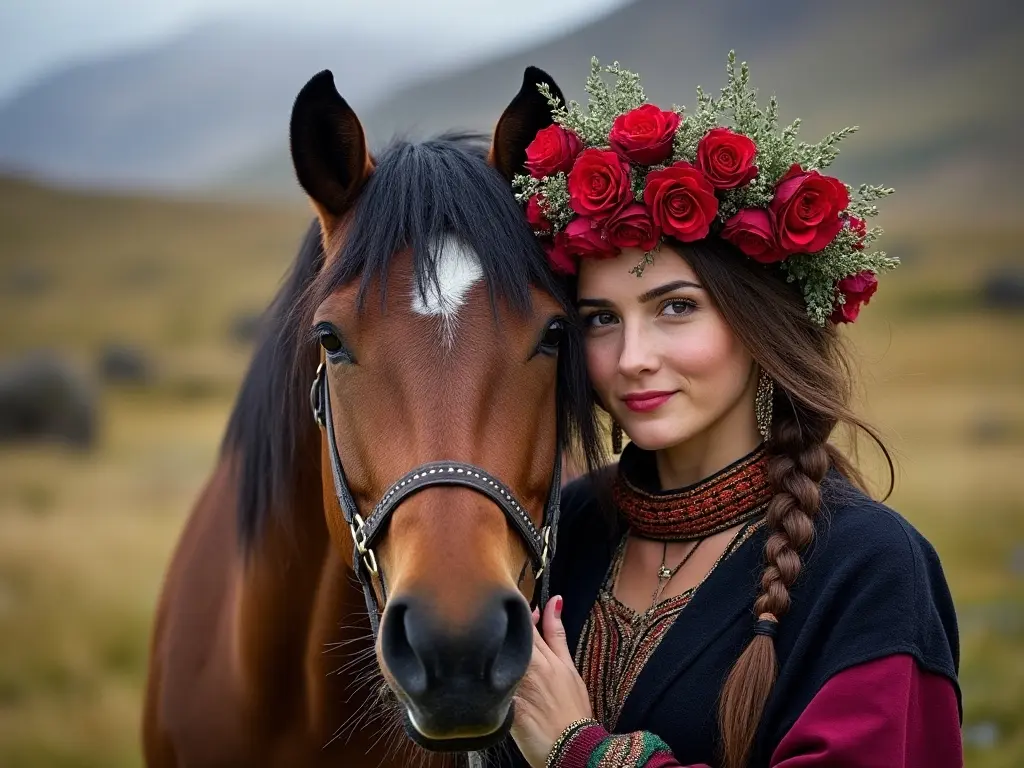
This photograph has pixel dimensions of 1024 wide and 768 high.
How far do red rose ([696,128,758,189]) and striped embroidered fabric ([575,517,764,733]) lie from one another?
2.93 feet

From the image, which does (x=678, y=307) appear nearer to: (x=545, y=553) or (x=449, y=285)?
(x=449, y=285)

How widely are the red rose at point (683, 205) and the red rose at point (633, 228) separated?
2cm

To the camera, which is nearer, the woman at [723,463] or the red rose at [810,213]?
the woman at [723,463]

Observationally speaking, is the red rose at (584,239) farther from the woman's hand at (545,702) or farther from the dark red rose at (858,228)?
the woman's hand at (545,702)

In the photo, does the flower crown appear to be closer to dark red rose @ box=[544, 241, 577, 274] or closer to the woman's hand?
dark red rose @ box=[544, 241, 577, 274]

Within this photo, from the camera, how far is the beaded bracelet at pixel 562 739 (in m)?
2.15

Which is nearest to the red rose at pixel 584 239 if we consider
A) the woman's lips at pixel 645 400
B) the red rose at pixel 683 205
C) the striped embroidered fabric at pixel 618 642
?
the red rose at pixel 683 205

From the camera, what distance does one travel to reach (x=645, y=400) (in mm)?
2363

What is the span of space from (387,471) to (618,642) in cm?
86

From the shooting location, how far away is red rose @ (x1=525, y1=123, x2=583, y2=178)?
2348 mm

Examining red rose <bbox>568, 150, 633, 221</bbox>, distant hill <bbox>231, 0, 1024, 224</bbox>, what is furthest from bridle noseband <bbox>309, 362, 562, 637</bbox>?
distant hill <bbox>231, 0, 1024, 224</bbox>

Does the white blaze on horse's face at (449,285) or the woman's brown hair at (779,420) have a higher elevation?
the white blaze on horse's face at (449,285)

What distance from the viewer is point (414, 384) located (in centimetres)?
203

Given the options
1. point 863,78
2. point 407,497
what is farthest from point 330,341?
point 863,78
